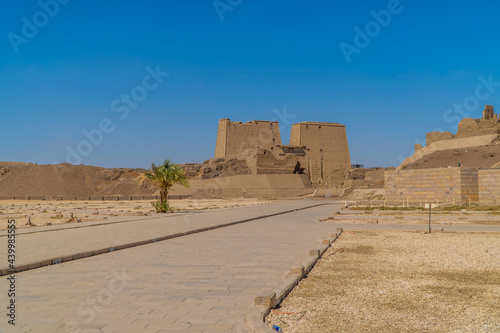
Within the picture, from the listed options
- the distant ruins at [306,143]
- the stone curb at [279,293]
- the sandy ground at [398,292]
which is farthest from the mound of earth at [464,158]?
the stone curb at [279,293]

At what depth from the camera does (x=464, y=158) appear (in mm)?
51312

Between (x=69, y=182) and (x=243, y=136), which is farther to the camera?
(x=243, y=136)

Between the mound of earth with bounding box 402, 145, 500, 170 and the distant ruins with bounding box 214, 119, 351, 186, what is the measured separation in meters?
21.7

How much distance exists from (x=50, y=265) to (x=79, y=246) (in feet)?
6.82

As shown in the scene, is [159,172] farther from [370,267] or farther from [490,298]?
[490,298]

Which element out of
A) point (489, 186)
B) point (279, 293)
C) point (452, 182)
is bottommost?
point (279, 293)

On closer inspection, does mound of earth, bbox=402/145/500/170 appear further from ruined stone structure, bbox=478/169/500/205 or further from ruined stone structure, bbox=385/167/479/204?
ruined stone structure, bbox=478/169/500/205

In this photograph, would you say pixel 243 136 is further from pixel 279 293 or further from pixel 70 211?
pixel 279 293

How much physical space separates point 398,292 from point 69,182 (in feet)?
267

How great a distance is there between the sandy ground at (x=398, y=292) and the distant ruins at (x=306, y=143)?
6375cm

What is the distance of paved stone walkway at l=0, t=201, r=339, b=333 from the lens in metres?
4.50

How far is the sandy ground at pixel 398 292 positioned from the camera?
14.9 feet

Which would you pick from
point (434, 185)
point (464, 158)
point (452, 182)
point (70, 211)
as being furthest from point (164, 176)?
point (464, 158)

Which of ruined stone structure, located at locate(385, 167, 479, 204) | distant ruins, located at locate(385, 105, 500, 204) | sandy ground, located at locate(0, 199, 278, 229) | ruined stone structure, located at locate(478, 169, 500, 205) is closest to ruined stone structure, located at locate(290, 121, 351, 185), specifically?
distant ruins, located at locate(385, 105, 500, 204)
